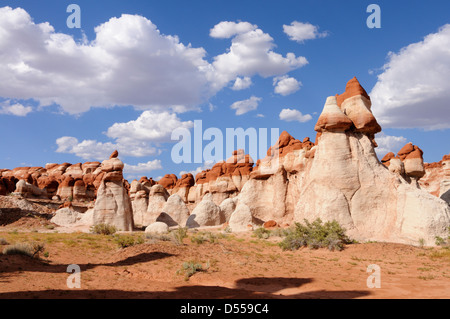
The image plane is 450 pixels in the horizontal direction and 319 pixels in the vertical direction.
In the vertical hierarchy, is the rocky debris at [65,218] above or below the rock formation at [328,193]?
below

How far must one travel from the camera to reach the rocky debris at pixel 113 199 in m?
26.0

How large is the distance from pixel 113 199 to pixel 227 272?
673 inches

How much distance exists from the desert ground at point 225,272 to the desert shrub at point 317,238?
14.3 inches

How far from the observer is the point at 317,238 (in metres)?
16.9

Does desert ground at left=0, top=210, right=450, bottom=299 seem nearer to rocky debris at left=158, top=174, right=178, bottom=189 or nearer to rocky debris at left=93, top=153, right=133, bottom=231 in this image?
rocky debris at left=93, top=153, right=133, bottom=231

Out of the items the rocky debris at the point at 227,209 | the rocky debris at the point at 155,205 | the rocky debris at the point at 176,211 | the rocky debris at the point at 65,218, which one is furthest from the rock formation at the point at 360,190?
the rocky debris at the point at 65,218

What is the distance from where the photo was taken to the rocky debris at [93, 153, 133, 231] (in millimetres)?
25969

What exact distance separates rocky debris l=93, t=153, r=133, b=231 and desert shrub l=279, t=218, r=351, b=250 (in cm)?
1367

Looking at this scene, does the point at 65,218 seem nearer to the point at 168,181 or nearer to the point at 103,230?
the point at 103,230

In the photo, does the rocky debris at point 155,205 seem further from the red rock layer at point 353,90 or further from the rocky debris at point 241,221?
the red rock layer at point 353,90

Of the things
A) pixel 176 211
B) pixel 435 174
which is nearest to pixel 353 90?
pixel 176 211

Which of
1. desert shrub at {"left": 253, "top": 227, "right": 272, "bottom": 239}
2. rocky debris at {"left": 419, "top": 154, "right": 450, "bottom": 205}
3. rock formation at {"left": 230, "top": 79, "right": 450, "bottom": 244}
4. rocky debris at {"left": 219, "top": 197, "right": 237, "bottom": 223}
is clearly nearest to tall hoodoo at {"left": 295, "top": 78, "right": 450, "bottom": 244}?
rock formation at {"left": 230, "top": 79, "right": 450, "bottom": 244}

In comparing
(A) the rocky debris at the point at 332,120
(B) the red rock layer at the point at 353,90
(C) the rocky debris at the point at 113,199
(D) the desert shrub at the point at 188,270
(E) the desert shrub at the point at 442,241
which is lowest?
(E) the desert shrub at the point at 442,241
